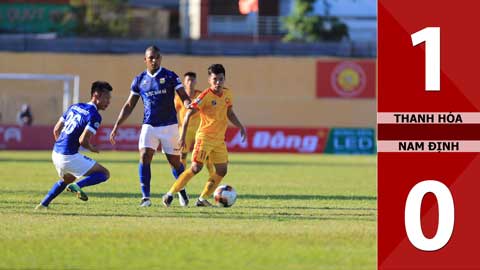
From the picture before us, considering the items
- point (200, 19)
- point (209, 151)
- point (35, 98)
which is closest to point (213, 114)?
point (209, 151)

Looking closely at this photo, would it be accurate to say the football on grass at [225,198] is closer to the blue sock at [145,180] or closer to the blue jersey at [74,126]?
the blue sock at [145,180]

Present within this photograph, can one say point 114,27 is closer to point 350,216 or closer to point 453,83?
point 350,216

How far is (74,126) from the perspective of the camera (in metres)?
15.0

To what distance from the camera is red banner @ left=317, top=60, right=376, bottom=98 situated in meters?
52.3

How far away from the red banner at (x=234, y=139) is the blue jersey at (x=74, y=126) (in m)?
26.1

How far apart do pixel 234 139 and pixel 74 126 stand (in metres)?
27.7

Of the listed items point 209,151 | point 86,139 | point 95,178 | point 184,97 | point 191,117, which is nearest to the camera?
point 86,139

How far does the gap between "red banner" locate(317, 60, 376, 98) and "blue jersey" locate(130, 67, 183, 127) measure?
1450 inches

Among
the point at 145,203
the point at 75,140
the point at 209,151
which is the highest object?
the point at 75,140

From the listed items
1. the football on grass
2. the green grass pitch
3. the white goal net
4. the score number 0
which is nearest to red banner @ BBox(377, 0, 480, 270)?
the score number 0

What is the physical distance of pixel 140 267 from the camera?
377 inches

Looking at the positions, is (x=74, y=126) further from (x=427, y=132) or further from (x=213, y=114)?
(x=427, y=132)

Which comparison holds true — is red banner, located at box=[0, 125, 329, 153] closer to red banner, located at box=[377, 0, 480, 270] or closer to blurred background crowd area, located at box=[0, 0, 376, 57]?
blurred background crowd area, located at box=[0, 0, 376, 57]

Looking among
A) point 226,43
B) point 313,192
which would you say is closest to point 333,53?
point 226,43
